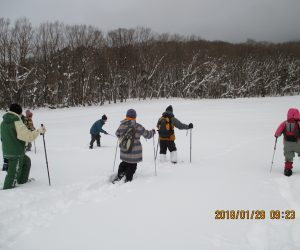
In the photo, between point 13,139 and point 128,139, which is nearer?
point 13,139

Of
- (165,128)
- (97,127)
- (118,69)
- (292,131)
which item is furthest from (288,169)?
(118,69)

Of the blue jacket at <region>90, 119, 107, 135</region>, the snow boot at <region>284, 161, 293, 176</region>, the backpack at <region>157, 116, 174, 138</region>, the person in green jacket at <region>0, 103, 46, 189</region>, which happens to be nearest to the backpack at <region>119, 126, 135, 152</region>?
the person in green jacket at <region>0, 103, 46, 189</region>

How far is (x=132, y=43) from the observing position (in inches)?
1811

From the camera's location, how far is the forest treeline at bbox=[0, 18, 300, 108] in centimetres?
3681

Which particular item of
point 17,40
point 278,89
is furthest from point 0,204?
point 278,89

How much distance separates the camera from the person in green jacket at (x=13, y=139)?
5.62m

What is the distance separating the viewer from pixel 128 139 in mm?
6316

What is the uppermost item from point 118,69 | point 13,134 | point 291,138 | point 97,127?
point 118,69

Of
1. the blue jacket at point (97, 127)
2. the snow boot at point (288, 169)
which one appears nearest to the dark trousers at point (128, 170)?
the snow boot at point (288, 169)

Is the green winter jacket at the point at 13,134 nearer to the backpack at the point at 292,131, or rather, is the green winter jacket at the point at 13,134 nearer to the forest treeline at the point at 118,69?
the backpack at the point at 292,131
